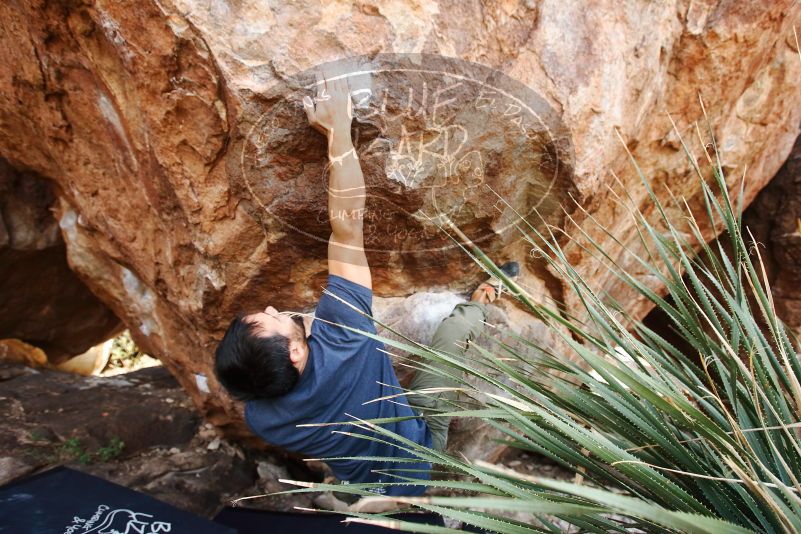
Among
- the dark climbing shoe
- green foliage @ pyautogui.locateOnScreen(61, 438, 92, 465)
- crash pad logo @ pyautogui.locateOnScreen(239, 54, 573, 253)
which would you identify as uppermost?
crash pad logo @ pyautogui.locateOnScreen(239, 54, 573, 253)

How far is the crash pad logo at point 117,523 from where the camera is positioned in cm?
175

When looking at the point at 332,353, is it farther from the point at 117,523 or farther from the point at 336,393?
the point at 117,523

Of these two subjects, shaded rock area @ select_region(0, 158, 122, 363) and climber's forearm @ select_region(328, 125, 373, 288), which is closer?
climber's forearm @ select_region(328, 125, 373, 288)

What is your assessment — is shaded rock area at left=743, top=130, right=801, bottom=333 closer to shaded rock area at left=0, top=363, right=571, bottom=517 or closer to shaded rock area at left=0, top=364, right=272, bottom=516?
shaded rock area at left=0, top=363, right=571, bottom=517

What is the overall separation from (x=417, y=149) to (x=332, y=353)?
2.49 ft

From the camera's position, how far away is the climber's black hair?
180 cm

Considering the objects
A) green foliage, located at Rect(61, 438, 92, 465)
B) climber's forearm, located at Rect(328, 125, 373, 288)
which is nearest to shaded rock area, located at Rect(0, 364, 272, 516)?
green foliage, located at Rect(61, 438, 92, 465)

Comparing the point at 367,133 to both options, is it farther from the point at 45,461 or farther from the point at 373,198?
the point at 45,461

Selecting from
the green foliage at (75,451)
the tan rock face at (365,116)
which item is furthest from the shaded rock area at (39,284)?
the green foliage at (75,451)

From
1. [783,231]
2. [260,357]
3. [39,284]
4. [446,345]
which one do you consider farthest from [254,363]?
[783,231]

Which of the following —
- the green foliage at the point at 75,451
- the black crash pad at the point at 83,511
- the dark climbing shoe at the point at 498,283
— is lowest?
the green foliage at the point at 75,451

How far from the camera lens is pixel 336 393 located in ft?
6.32

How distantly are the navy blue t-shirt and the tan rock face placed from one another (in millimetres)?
319

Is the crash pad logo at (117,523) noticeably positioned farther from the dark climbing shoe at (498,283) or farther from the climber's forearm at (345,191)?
the dark climbing shoe at (498,283)
